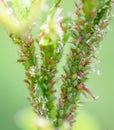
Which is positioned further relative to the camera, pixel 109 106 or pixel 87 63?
pixel 109 106

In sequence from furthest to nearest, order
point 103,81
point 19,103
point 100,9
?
1. point 103,81
2. point 19,103
3. point 100,9

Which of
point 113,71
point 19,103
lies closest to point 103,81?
point 113,71

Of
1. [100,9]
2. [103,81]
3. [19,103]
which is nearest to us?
[100,9]

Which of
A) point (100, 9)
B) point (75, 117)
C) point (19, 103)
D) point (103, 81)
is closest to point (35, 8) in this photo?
point (100, 9)

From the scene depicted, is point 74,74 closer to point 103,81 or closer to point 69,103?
point 69,103

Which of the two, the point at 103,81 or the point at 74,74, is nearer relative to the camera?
the point at 74,74

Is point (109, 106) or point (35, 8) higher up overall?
point (109, 106)

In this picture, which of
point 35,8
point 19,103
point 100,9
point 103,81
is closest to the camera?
point 35,8

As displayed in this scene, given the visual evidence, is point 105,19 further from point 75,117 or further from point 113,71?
point 113,71

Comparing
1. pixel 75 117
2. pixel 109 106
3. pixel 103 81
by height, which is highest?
pixel 103 81
